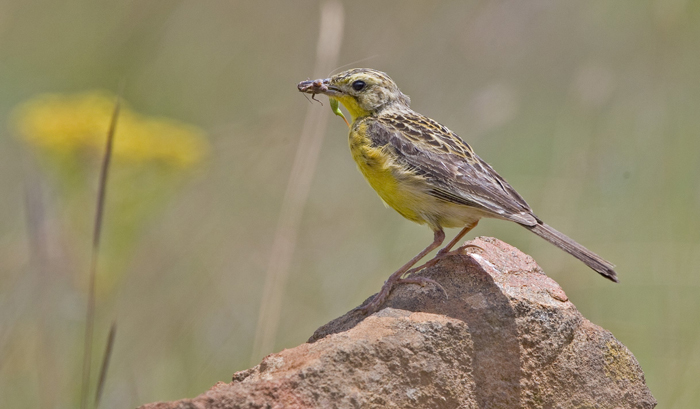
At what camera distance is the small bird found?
524cm

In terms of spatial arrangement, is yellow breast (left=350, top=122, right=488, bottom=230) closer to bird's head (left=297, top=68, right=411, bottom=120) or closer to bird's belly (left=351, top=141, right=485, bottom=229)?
bird's belly (left=351, top=141, right=485, bottom=229)

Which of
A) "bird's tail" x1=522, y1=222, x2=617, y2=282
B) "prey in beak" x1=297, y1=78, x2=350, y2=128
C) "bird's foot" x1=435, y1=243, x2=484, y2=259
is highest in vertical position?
"prey in beak" x1=297, y1=78, x2=350, y2=128

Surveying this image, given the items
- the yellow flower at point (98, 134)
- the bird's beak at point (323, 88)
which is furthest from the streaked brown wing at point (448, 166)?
the yellow flower at point (98, 134)

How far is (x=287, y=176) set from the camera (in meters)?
9.34

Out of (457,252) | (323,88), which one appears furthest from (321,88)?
(457,252)

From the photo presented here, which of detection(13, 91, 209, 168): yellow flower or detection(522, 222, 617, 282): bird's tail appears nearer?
detection(522, 222, 617, 282): bird's tail

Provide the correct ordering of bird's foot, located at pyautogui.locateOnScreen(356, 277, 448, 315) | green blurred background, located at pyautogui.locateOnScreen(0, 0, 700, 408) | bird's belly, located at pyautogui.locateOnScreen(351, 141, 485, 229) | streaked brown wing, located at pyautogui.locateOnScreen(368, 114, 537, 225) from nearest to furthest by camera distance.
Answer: bird's foot, located at pyautogui.locateOnScreen(356, 277, 448, 315) → streaked brown wing, located at pyautogui.locateOnScreen(368, 114, 537, 225) → bird's belly, located at pyautogui.locateOnScreen(351, 141, 485, 229) → green blurred background, located at pyautogui.locateOnScreen(0, 0, 700, 408)

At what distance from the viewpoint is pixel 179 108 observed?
10133mm

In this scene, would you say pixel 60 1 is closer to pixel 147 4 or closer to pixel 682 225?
pixel 147 4

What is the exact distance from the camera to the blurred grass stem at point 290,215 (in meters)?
5.83

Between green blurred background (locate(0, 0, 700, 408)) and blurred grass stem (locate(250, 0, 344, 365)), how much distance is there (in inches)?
30.6

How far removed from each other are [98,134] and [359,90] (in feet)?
6.70

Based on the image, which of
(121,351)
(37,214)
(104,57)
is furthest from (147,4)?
(37,214)

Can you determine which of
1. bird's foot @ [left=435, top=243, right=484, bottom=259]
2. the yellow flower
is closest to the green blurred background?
the yellow flower
